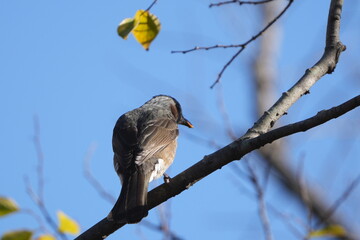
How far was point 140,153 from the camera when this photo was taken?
5.41 m

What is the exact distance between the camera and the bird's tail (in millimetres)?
4484

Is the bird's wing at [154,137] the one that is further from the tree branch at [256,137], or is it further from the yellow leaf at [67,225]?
the yellow leaf at [67,225]

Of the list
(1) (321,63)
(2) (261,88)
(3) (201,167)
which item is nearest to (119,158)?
(3) (201,167)

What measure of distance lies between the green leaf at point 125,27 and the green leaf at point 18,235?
137 centimetres

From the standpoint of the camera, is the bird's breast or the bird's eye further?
the bird's eye

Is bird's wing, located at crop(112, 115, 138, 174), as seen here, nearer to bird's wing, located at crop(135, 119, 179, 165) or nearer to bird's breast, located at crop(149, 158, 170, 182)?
bird's wing, located at crop(135, 119, 179, 165)

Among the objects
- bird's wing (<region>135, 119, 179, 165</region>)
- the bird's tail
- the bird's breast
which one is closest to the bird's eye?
bird's wing (<region>135, 119, 179, 165</region>)

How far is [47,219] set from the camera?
3.99m

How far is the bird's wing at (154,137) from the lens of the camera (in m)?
5.44

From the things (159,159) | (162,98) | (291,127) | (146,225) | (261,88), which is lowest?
(291,127)

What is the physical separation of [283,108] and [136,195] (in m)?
1.33

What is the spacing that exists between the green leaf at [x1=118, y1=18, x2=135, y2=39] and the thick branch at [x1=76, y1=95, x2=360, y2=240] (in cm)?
98

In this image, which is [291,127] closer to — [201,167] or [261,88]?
[201,167]

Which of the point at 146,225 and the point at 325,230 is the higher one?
the point at 146,225
